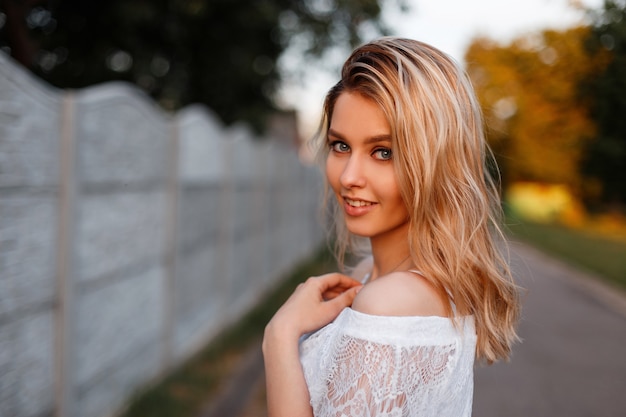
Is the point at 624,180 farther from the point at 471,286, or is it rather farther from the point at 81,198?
the point at 81,198

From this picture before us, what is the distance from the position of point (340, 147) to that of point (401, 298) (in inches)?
19.9

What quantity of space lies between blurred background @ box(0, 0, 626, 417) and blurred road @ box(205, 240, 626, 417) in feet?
0.63

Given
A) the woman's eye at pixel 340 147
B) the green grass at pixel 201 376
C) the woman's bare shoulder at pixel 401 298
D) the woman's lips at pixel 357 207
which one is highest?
the woman's eye at pixel 340 147

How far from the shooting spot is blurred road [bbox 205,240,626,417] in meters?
5.33

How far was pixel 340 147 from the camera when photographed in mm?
1934

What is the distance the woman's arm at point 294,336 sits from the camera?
176cm

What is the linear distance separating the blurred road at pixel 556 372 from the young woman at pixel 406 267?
183cm

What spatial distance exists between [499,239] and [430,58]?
2.00 ft

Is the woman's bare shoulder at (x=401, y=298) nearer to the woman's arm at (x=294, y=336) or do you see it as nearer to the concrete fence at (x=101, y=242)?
the woman's arm at (x=294, y=336)

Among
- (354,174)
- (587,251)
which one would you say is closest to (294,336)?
(354,174)

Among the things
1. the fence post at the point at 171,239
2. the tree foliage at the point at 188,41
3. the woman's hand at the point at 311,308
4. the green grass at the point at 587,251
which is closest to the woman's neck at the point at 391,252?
the woman's hand at the point at 311,308

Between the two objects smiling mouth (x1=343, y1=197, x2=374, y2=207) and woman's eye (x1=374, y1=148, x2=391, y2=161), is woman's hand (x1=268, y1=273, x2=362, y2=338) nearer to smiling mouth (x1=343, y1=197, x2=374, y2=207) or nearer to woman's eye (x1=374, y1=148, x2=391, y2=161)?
smiling mouth (x1=343, y1=197, x2=374, y2=207)

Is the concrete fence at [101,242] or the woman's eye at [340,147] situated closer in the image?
the woman's eye at [340,147]

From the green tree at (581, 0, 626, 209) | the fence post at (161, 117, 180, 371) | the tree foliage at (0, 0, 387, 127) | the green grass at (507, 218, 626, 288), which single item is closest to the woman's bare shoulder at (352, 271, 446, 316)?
the green tree at (581, 0, 626, 209)
